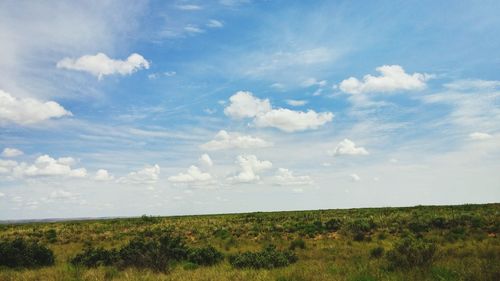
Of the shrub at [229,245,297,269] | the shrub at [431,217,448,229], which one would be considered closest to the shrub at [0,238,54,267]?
the shrub at [229,245,297,269]

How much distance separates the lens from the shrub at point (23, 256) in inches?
626

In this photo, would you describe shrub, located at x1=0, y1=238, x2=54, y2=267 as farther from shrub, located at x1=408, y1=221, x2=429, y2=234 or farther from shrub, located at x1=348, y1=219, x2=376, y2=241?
shrub, located at x1=408, y1=221, x2=429, y2=234

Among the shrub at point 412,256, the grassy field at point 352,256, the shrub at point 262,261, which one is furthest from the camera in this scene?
the shrub at point 262,261

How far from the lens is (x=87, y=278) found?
38.5ft

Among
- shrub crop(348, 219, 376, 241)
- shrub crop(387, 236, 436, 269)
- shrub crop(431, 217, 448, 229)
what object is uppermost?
shrub crop(387, 236, 436, 269)

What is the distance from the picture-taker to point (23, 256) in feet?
52.6

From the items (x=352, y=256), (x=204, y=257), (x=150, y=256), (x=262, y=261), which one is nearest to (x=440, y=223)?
(x=352, y=256)

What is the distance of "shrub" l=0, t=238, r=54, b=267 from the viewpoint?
15891 mm

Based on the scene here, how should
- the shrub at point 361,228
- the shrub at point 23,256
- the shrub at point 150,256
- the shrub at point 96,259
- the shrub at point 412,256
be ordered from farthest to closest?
the shrub at point 361,228, the shrub at point 23,256, the shrub at point 96,259, the shrub at point 150,256, the shrub at point 412,256

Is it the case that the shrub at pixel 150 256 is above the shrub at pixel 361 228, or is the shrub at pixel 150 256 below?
above

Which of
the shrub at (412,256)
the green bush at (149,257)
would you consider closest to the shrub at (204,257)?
the green bush at (149,257)

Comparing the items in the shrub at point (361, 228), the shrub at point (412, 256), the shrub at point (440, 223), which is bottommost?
the shrub at point (361, 228)

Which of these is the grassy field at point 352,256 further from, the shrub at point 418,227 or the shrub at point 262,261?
the shrub at point 262,261

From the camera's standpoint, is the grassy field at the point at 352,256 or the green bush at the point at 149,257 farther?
the green bush at the point at 149,257
